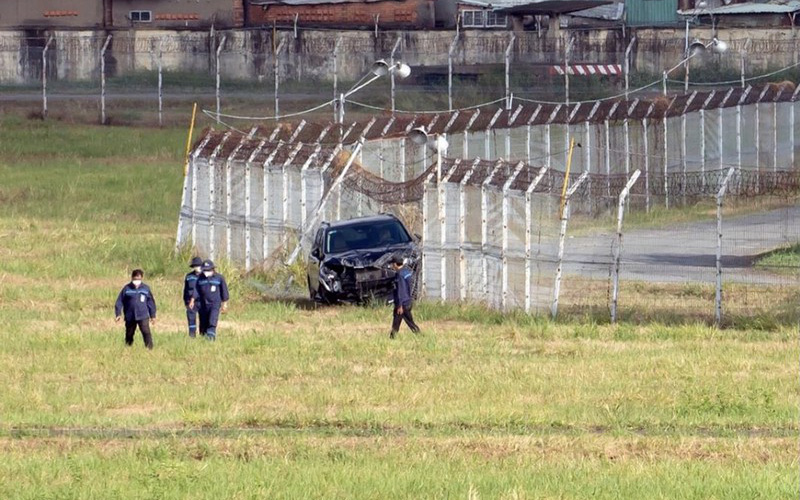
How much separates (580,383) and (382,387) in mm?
2007

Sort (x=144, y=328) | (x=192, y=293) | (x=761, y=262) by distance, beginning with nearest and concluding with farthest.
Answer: (x=144, y=328) < (x=192, y=293) < (x=761, y=262)

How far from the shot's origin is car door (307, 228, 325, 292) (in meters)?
25.7

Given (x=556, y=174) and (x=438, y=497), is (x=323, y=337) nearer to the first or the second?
(x=556, y=174)

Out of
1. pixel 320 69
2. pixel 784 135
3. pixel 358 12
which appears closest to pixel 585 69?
pixel 784 135

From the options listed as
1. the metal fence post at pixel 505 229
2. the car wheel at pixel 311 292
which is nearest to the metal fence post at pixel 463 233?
the metal fence post at pixel 505 229

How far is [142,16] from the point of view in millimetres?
72062

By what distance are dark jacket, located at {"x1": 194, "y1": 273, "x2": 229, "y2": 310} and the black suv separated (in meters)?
5.11

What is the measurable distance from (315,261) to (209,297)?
234 inches

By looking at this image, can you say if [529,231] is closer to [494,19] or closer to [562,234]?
[562,234]

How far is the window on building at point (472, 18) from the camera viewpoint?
71312 mm

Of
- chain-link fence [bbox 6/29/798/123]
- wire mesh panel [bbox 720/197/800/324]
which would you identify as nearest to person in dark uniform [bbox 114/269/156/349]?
wire mesh panel [bbox 720/197/800/324]

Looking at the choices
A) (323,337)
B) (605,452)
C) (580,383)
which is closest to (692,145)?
(323,337)

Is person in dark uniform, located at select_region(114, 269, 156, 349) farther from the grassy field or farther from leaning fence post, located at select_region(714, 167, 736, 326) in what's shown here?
leaning fence post, located at select_region(714, 167, 736, 326)

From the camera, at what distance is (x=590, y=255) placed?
24109 mm
